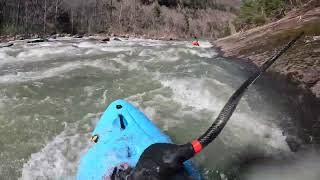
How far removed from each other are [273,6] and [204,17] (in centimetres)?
5753

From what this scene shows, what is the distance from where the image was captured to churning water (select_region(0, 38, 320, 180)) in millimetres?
5609

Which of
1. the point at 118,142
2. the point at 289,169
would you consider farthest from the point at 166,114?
the point at 118,142

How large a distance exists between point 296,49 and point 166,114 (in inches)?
214

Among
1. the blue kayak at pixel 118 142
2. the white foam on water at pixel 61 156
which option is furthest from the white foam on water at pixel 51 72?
the blue kayak at pixel 118 142

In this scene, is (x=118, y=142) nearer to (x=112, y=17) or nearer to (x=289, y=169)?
(x=289, y=169)

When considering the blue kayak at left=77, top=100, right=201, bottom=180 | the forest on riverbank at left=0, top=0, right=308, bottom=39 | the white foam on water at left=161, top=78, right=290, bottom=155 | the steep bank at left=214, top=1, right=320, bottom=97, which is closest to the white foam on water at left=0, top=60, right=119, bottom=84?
the white foam on water at left=161, top=78, right=290, bottom=155

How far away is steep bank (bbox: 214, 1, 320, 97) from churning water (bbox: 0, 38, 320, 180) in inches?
18.4

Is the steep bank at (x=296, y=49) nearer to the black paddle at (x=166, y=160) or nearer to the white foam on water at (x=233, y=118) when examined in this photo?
the white foam on water at (x=233, y=118)

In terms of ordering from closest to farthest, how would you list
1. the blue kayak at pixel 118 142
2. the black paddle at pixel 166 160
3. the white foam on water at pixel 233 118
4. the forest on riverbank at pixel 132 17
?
1. the black paddle at pixel 166 160
2. the blue kayak at pixel 118 142
3. the white foam on water at pixel 233 118
4. the forest on riverbank at pixel 132 17

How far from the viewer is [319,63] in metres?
9.34

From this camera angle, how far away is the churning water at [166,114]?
5.61 metres

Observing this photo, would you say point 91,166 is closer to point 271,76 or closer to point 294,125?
point 294,125

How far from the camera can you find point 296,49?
1109cm

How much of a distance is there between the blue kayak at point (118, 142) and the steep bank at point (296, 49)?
4388 millimetres
